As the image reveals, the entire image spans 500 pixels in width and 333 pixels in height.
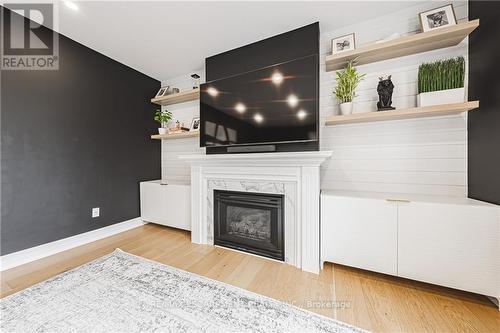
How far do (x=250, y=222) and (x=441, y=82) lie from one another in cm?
216

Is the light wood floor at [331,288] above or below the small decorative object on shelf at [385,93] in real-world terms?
below

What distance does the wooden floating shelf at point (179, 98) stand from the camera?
2780 mm

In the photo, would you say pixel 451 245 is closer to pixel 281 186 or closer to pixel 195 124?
pixel 281 186

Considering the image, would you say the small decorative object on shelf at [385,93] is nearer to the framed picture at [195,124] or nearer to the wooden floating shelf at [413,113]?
the wooden floating shelf at [413,113]

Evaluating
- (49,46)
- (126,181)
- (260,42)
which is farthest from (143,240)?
(260,42)

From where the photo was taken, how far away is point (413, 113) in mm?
1626

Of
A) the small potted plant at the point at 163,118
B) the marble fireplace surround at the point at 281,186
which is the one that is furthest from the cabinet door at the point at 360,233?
the small potted plant at the point at 163,118

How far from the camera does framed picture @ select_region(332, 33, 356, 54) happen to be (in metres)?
1.93

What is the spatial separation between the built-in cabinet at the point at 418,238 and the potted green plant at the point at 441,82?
81cm

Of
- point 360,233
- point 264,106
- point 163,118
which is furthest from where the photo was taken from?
point 163,118

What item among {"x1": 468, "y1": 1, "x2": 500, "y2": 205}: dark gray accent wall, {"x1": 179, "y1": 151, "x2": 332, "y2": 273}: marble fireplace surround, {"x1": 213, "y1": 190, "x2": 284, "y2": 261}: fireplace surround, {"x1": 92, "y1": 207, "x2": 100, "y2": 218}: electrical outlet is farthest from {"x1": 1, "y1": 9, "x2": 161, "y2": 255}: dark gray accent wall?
{"x1": 468, "y1": 1, "x2": 500, "y2": 205}: dark gray accent wall

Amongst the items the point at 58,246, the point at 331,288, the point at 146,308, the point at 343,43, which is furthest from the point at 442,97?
the point at 58,246

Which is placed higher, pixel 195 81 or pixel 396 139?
pixel 195 81

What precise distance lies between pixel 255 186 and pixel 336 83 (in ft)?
4.65
